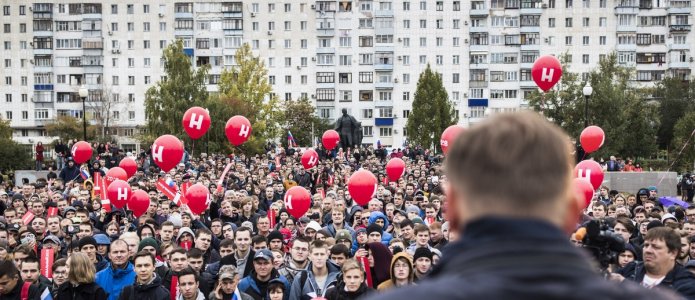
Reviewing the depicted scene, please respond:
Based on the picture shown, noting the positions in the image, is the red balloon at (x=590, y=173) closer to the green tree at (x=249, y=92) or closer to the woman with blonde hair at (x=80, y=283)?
the woman with blonde hair at (x=80, y=283)

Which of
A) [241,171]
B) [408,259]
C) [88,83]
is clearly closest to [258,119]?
[88,83]

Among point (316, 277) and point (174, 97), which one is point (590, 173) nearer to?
point (316, 277)

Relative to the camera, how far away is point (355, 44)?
8356 centimetres

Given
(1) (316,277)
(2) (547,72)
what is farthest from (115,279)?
(2) (547,72)

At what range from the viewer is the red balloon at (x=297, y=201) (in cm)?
1395

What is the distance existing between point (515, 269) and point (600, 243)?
2.67 meters

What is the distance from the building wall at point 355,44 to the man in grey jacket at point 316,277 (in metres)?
74.9

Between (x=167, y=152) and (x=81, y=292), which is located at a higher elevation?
(x=167, y=152)

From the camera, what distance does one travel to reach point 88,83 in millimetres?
85250

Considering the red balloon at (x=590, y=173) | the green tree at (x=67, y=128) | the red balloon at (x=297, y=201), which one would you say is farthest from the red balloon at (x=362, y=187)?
the green tree at (x=67, y=128)

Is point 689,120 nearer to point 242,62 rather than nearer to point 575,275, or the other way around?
point 242,62

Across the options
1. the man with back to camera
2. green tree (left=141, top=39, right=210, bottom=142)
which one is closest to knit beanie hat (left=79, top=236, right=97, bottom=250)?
the man with back to camera

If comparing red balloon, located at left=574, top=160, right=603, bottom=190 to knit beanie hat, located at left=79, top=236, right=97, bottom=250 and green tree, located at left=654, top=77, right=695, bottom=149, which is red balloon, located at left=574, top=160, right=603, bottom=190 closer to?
knit beanie hat, located at left=79, top=236, right=97, bottom=250

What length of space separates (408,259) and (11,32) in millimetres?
87151
